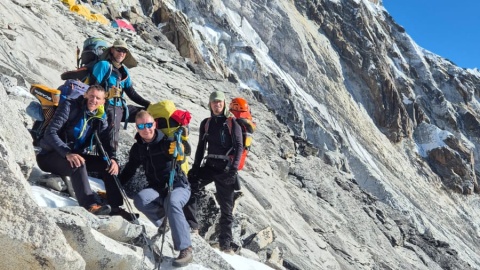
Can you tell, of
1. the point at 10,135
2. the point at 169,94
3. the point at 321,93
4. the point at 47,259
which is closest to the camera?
the point at 47,259

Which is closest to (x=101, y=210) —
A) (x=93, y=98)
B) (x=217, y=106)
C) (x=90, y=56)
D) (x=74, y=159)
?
(x=74, y=159)

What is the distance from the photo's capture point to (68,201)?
17.8 feet

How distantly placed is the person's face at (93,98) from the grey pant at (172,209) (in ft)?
3.54

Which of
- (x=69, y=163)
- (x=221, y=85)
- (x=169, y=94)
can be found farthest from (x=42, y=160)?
(x=221, y=85)

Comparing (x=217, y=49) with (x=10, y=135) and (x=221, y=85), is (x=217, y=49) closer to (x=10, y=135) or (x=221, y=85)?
(x=221, y=85)

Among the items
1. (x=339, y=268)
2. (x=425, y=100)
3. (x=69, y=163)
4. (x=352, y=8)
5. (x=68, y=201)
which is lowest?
(x=339, y=268)

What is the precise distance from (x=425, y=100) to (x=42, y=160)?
2912 inches

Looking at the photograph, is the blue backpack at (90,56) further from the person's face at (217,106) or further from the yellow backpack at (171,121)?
the person's face at (217,106)

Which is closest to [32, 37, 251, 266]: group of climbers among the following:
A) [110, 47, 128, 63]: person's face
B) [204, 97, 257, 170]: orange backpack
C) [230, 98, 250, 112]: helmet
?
[204, 97, 257, 170]: orange backpack

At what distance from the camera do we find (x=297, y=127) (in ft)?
155

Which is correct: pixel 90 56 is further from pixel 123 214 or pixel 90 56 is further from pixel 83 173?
pixel 123 214

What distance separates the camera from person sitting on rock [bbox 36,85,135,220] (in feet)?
17.0

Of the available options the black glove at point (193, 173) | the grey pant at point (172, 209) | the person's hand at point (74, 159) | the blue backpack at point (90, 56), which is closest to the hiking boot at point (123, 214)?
the grey pant at point (172, 209)

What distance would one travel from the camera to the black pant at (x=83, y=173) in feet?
17.0
